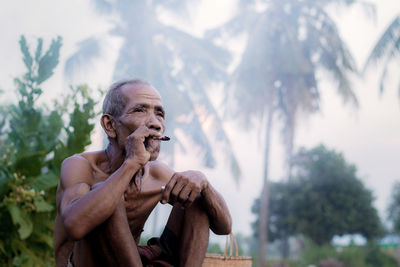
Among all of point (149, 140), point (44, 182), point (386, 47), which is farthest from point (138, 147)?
point (386, 47)

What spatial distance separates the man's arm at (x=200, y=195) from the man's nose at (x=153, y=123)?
0.82 ft

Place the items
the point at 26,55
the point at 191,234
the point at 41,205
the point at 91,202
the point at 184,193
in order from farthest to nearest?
the point at 26,55 < the point at 41,205 < the point at 191,234 < the point at 184,193 < the point at 91,202

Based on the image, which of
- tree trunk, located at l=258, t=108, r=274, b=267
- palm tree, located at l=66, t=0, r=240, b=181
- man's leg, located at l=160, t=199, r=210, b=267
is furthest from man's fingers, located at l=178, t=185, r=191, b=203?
tree trunk, located at l=258, t=108, r=274, b=267

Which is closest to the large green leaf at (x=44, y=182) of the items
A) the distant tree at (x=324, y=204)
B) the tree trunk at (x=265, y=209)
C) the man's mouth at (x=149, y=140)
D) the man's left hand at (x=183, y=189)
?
the man's mouth at (x=149, y=140)

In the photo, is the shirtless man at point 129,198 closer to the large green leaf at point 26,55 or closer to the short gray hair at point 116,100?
the short gray hair at point 116,100

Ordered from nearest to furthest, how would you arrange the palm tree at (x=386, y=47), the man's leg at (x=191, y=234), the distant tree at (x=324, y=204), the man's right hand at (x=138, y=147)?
→ the man's right hand at (x=138, y=147) < the man's leg at (x=191, y=234) < the palm tree at (x=386, y=47) < the distant tree at (x=324, y=204)

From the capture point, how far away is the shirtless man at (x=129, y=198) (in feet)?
5.28

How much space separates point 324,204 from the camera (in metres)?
22.5

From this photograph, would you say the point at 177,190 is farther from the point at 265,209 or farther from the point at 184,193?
the point at 265,209

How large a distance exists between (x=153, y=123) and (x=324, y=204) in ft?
72.1

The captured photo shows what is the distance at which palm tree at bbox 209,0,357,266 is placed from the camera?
1877 centimetres

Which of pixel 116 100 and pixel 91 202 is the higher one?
pixel 116 100

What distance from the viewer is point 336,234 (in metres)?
22.1

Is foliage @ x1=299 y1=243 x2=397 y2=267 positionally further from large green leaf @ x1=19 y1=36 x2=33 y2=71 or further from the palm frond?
large green leaf @ x1=19 y1=36 x2=33 y2=71
